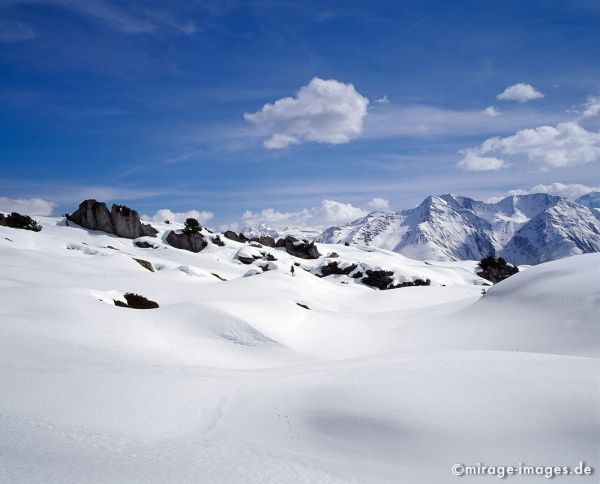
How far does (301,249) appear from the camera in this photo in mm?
83188

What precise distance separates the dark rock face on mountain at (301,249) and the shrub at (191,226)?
21.3 metres

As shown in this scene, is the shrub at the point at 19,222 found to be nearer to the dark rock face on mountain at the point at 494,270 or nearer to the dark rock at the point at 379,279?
the dark rock at the point at 379,279

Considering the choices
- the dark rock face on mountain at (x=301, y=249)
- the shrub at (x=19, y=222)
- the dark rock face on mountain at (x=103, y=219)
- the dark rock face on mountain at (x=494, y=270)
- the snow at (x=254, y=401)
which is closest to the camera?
the snow at (x=254, y=401)

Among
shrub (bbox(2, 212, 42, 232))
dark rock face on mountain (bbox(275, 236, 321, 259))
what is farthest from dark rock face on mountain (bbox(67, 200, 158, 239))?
dark rock face on mountain (bbox(275, 236, 321, 259))

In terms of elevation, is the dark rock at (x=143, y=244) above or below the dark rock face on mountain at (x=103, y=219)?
below

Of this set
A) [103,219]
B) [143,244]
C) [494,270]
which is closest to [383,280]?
[494,270]

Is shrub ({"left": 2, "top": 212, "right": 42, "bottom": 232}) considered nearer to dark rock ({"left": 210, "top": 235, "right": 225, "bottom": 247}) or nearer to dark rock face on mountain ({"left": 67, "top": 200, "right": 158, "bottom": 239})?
dark rock face on mountain ({"left": 67, "top": 200, "right": 158, "bottom": 239})

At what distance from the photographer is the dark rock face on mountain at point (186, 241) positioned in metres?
69.7

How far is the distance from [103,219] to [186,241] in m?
15.3

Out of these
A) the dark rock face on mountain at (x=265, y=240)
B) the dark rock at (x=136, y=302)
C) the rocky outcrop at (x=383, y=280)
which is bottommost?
the rocky outcrop at (x=383, y=280)

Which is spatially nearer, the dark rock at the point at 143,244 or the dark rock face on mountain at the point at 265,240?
the dark rock at the point at 143,244

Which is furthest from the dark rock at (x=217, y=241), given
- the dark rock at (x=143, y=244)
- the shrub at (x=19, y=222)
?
the shrub at (x=19, y=222)

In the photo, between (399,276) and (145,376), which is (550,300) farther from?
(399,276)

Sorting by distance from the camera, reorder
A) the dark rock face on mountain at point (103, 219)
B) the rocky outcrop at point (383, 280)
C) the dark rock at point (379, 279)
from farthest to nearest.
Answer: the dark rock face on mountain at point (103, 219), the dark rock at point (379, 279), the rocky outcrop at point (383, 280)
